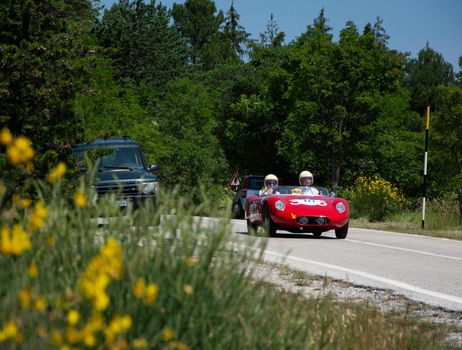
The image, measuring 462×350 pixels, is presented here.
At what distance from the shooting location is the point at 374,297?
352 inches

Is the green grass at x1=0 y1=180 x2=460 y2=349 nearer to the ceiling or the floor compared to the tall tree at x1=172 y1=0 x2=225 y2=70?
nearer to the floor

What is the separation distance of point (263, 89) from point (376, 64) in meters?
19.2

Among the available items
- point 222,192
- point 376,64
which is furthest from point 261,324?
point 222,192

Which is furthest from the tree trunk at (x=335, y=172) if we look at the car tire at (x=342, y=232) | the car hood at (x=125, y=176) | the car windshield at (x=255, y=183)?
the car hood at (x=125, y=176)

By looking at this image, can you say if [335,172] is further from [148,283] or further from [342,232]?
[148,283]

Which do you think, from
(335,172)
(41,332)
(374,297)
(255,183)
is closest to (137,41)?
(335,172)

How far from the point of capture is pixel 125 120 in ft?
131

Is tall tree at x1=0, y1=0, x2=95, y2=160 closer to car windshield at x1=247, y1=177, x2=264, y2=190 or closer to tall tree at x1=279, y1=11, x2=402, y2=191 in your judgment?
car windshield at x1=247, y1=177, x2=264, y2=190

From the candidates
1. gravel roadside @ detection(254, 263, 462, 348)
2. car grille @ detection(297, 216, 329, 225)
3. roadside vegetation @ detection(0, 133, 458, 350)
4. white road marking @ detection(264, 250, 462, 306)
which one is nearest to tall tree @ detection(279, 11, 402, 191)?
car grille @ detection(297, 216, 329, 225)

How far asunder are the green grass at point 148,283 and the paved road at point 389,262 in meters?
3.23

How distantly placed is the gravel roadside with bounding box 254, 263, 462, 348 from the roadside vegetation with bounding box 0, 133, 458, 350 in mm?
2543

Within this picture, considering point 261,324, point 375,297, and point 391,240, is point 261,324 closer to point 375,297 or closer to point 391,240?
point 375,297

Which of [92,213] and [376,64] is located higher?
[376,64]

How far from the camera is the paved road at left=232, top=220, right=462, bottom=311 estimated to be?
9.88 metres
